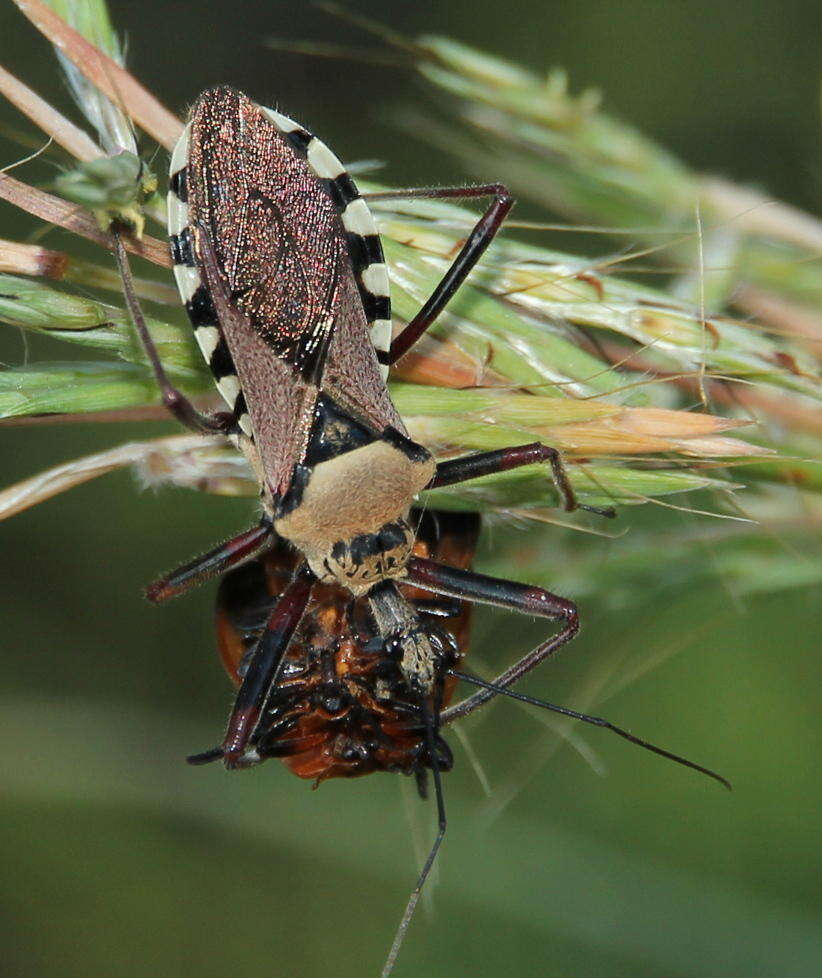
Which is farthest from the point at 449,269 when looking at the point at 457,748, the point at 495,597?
the point at 457,748

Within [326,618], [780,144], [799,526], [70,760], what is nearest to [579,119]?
[799,526]

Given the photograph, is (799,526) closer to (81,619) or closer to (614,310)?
(614,310)

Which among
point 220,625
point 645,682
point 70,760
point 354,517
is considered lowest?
point 70,760

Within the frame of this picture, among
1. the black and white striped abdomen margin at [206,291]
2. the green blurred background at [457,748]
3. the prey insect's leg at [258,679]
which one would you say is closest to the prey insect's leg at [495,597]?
the green blurred background at [457,748]

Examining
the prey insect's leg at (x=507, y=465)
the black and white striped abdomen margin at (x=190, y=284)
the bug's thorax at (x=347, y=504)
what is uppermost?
the black and white striped abdomen margin at (x=190, y=284)

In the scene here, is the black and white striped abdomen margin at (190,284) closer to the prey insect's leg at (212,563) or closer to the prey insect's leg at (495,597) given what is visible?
the prey insect's leg at (212,563)

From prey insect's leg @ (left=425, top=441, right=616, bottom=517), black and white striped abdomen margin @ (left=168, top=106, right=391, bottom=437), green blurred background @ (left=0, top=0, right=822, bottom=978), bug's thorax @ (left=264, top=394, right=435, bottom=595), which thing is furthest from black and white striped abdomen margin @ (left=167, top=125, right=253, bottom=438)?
green blurred background @ (left=0, top=0, right=822, bottom=978)
